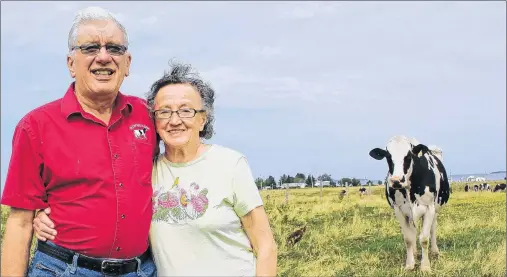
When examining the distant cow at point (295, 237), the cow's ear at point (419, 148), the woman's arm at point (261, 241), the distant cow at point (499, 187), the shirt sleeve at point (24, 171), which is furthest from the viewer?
the distant cow at point (499, 187)

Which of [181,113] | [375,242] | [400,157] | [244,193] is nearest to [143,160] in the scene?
[181,113]

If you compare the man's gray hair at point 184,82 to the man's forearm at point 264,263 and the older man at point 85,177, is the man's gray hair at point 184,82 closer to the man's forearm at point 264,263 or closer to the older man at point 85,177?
the older man at point 85,177

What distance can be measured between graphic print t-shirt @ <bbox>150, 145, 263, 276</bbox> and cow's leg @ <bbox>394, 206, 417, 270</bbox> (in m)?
7.00

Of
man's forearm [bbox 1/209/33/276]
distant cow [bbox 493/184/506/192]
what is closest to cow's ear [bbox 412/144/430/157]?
man's forearm [bbox 1/209/33/276]

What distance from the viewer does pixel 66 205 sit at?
332 cm

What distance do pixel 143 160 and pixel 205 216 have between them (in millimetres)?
435

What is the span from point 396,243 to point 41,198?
949 cm

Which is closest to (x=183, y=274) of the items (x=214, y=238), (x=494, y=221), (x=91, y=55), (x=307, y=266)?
(x=214, y=238)

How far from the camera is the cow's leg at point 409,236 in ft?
33.1

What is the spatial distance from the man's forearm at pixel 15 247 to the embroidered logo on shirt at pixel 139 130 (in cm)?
69

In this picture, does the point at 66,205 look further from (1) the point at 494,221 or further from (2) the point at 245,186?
(1) the point at 494,221

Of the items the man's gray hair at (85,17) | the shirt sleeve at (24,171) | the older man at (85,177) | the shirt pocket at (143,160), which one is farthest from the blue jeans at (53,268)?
the man's gray hair at (85,17)

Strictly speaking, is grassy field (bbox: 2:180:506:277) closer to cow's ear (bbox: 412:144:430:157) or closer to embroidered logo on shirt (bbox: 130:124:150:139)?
cow's ear (bbox: 412:144:430:157)

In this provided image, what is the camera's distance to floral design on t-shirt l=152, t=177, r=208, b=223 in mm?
3328
